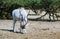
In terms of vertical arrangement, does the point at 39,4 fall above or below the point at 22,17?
above

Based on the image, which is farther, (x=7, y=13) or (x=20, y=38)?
(x=7, y=13)

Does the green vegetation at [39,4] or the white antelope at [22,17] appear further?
the green vegetation at [39,4]

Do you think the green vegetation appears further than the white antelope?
Yes

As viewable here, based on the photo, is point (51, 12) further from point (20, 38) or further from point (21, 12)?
point (20, 38)

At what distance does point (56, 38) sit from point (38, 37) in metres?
0.72

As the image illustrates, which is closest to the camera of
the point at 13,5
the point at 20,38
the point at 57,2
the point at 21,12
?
the point at 20,38

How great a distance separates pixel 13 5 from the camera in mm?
17953

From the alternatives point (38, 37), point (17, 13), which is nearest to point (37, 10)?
point (17, 13)

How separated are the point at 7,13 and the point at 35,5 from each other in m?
2.46

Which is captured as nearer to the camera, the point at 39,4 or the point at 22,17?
the point at 22,17

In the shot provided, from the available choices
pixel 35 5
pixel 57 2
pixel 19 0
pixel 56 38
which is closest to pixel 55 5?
pixel 57 2

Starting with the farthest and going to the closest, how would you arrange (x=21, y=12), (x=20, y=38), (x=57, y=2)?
(x=57, y=2), (x=21, y=12), (x=20, y=38)

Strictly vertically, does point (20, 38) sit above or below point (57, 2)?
below

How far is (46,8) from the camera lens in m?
17.2
